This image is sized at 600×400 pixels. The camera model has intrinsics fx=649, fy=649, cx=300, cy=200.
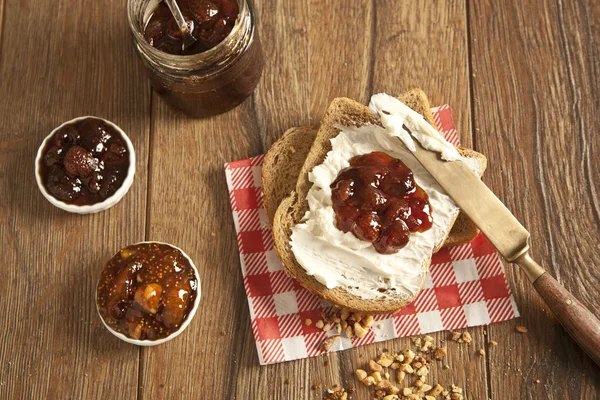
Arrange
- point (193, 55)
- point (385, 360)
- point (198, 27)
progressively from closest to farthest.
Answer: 1. point (193, 55)
2. point (198, 27)
3. point (385, 360)

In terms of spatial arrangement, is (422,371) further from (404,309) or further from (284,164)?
(284,164)

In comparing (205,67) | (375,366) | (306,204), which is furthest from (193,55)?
(375,366)

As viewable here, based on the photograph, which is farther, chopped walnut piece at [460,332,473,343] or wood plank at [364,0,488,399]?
wood plank at [364,0,488,399]

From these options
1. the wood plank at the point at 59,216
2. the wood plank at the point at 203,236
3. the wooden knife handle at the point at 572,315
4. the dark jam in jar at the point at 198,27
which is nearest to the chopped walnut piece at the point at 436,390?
the wooden knife handle at the point at 572,315

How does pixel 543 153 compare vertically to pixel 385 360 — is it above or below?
above

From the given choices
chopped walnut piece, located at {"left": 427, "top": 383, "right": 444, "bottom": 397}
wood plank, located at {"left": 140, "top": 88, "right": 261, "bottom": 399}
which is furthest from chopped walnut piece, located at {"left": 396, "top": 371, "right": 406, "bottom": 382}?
wood plank, located at {"left": 140, "top": 88, "right": 261, "bottom": 399}

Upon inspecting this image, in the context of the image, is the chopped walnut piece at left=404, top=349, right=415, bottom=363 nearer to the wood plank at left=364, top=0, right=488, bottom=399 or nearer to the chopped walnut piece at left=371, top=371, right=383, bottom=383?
the chopped walnut piece at left=371, top=371, right=383, bottom=383

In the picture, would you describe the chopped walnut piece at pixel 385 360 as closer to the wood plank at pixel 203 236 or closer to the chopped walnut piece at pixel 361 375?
the chopped walnut piece at pixel 361 375
